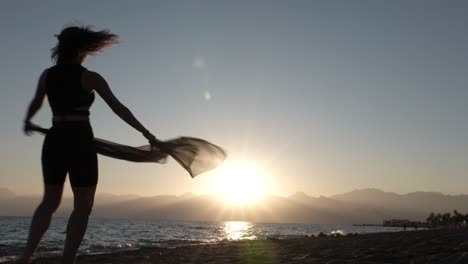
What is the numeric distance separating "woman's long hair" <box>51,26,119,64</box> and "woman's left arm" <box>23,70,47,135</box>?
232mm

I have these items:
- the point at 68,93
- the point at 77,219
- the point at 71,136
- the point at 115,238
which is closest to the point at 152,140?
the point at 71,136

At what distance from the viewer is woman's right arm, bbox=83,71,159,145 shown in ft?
13.9

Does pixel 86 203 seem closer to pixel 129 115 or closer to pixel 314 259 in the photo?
pixel 129 115

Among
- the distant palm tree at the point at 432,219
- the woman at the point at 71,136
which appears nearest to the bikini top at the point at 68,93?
the woman at the point at 71,136

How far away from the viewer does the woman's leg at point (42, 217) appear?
164 inches

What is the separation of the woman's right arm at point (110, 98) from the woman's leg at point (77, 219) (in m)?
0.70

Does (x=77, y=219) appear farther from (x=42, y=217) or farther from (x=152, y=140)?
(x=152, y=140)

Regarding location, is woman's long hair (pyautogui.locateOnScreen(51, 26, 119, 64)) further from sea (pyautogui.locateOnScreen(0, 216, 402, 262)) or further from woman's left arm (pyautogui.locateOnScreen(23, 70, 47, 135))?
sea (pyautogui.locateOnScreen(0, 216, 402, 262))

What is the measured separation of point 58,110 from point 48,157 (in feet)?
1.41

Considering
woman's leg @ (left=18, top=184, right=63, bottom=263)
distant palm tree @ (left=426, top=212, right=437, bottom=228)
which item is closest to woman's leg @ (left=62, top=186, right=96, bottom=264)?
woman's leg @ (left=18, top=184, right=63, bottom=263)

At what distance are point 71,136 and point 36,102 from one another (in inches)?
26.1

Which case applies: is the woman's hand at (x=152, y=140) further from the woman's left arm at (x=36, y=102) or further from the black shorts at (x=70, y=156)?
the woman's left arm at (x=36, y=102)

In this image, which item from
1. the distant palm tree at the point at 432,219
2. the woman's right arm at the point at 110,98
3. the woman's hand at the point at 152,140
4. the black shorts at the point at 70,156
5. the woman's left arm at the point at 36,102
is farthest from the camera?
the distant palm tree at the point at 432,219

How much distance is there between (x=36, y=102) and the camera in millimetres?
4496
